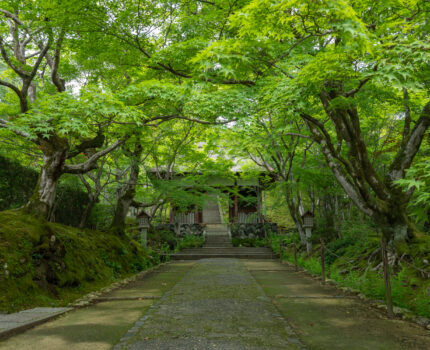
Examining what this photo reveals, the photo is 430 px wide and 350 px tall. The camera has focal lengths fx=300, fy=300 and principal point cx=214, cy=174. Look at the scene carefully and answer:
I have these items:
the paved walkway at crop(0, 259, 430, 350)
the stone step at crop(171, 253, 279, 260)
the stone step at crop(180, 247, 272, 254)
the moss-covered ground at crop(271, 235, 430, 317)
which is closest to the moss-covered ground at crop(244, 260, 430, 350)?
the paved walkway at crop(0, 259, 430, 350)

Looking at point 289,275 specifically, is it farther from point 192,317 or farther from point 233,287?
point 192,317

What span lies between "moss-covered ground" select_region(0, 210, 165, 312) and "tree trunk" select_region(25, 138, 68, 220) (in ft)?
1.45

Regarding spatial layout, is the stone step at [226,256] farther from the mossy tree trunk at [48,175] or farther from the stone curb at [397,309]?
the mossy tree trunk at [48,175]

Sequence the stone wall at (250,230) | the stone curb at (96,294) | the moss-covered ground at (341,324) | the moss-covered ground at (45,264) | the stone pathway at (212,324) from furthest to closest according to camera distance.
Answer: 1. the stone wall at (250,230)
2. the stone curb at (96,294)
3. the moss-covered ground at (45,264)
4. the moss-covered ground at (341,324)
5. the stone pathway at (212,324)

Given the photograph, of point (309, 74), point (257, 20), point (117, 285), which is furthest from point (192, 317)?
point (257, 20)

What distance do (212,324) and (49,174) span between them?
5.51 meters

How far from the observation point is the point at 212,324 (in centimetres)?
417

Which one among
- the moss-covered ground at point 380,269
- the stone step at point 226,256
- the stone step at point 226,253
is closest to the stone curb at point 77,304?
the moss-covered ground at point 380,269

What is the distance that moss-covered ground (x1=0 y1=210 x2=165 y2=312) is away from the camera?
17.3 feet

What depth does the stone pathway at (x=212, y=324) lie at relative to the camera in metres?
3.42

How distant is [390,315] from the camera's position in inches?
187

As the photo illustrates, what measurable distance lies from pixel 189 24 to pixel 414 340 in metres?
8.51

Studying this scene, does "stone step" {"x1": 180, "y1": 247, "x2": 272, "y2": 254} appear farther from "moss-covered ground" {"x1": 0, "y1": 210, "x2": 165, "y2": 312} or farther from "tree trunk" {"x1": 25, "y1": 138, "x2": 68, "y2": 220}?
"tree trunk" {"x1": 25, "y1": 138, "x2": 68, "y2": 220}

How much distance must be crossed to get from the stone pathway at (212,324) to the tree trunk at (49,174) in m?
3.63
